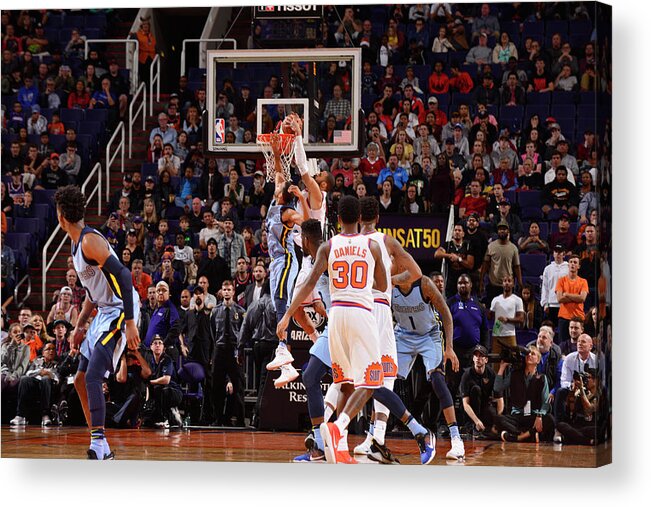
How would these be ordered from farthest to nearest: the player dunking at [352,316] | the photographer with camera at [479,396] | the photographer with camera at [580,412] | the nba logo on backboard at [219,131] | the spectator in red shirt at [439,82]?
the spectator in red shirt at [439,82] < the nba logo on backboard at [219,131] < the photographer with camera at [479,396] < the photographer with camera at [580,412] < the player dunking at [352,316]

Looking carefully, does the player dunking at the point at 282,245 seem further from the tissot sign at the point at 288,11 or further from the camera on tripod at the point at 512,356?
the camera on tripod at the point at 512,356

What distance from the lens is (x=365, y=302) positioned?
35.7ft

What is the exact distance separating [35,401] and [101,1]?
13.3ft

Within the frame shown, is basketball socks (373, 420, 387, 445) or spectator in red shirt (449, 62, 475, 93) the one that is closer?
basketball socks (373, 420, 387, 445)

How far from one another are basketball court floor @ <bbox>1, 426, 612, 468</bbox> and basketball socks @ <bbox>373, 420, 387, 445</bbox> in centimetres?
23

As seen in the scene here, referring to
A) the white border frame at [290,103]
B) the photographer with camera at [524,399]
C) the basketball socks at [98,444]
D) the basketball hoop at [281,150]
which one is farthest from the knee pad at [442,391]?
the basketball socks at [98,444]

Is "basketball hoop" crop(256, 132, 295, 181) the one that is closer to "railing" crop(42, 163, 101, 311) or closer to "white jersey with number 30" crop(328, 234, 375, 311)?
"white jersey with number 30" crop(328, 234, 375, 311)

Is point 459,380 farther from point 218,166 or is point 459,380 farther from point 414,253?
point 218,166

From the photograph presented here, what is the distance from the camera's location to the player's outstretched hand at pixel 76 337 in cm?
1202

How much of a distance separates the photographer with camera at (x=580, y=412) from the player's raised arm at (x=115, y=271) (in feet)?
13.2

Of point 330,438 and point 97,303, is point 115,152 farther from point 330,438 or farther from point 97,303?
point 330,438

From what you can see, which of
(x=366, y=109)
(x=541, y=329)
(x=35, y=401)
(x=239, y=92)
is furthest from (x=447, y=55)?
(x=35, y=401)

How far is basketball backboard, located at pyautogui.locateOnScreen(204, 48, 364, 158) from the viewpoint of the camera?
12.2 metres

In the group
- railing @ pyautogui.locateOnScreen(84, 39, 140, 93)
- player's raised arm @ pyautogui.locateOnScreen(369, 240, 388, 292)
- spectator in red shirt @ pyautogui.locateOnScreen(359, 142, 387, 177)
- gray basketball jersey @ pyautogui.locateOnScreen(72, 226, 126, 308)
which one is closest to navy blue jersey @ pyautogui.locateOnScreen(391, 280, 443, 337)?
player's raised arm @ pyautogui.locateOnScreen(369, 240, 388, 292)
